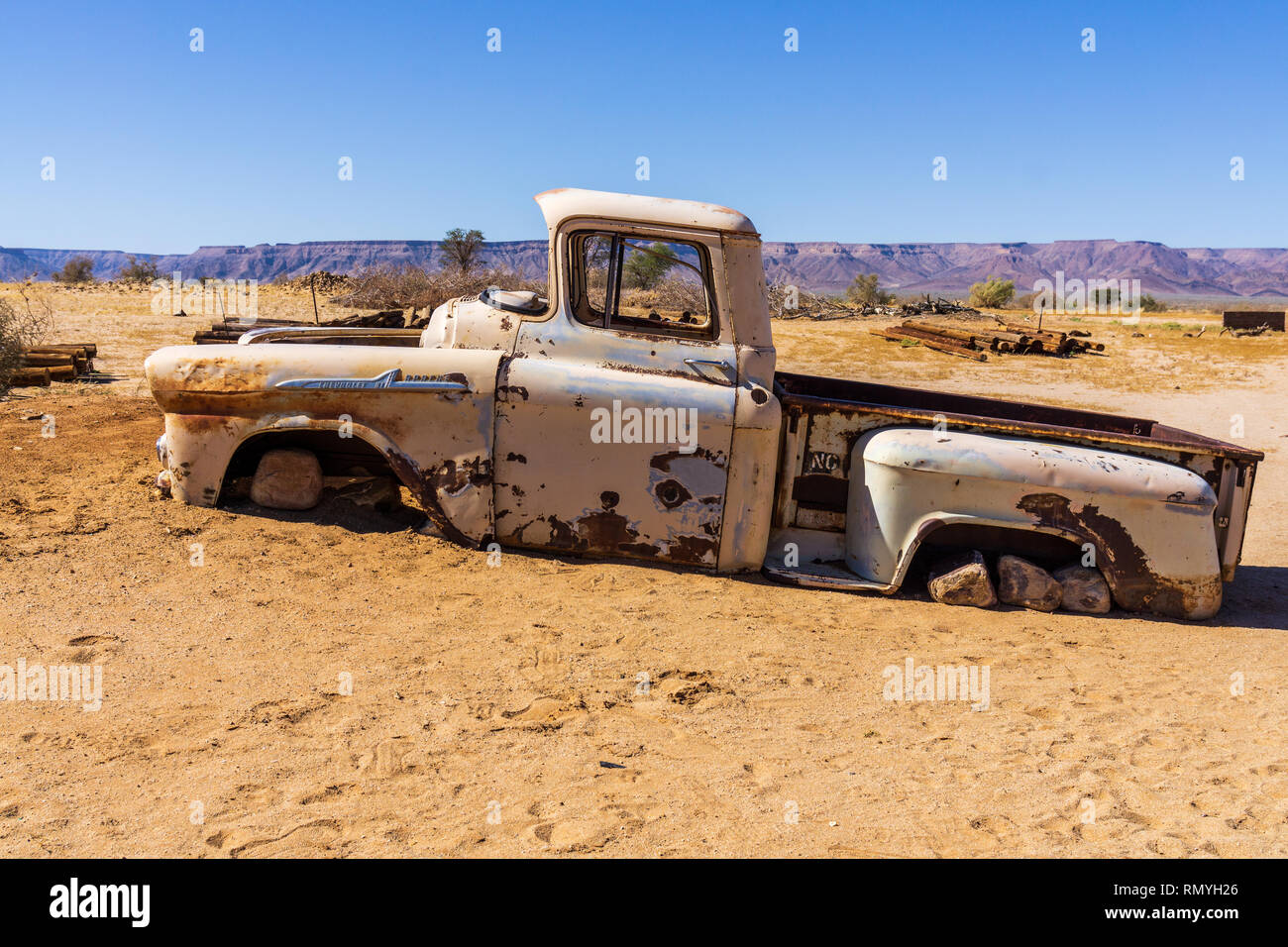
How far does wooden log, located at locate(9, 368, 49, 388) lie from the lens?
399 inches

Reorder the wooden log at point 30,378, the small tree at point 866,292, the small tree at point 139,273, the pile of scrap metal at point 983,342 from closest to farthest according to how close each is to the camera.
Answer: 1. the wooden log at point 30,378
2. the pile of scrap metal at point 983,342
3. the small tree at point 866,292
4. the small tree at point 139,273

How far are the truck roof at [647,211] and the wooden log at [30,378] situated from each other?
8.05 m

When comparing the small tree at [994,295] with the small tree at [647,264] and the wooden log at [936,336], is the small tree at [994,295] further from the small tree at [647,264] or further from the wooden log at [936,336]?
the small tree at [647,264]

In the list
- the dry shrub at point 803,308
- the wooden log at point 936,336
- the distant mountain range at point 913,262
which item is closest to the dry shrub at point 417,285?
the wooden log at point 936,336

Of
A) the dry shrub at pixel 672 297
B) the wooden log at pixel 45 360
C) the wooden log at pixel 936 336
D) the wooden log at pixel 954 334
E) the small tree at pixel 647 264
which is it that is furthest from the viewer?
the wooden log at pixel 954 334

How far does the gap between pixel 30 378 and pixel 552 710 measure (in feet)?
31.1

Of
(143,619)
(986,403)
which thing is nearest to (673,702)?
(143,619)

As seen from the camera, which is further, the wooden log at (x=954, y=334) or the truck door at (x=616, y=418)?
the wooden log at (x=954, y=334)

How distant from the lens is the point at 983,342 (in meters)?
21.1

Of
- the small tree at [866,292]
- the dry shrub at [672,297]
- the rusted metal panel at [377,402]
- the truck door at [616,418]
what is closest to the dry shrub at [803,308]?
the small tree at [866,292]

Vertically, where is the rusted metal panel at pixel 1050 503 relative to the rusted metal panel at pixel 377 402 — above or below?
below

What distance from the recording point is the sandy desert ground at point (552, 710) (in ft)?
9.64

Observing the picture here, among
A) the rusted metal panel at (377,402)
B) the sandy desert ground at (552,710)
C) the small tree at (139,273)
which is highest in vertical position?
the small tree at (139,273)

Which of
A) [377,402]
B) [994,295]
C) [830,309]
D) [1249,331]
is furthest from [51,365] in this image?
[994,295]
